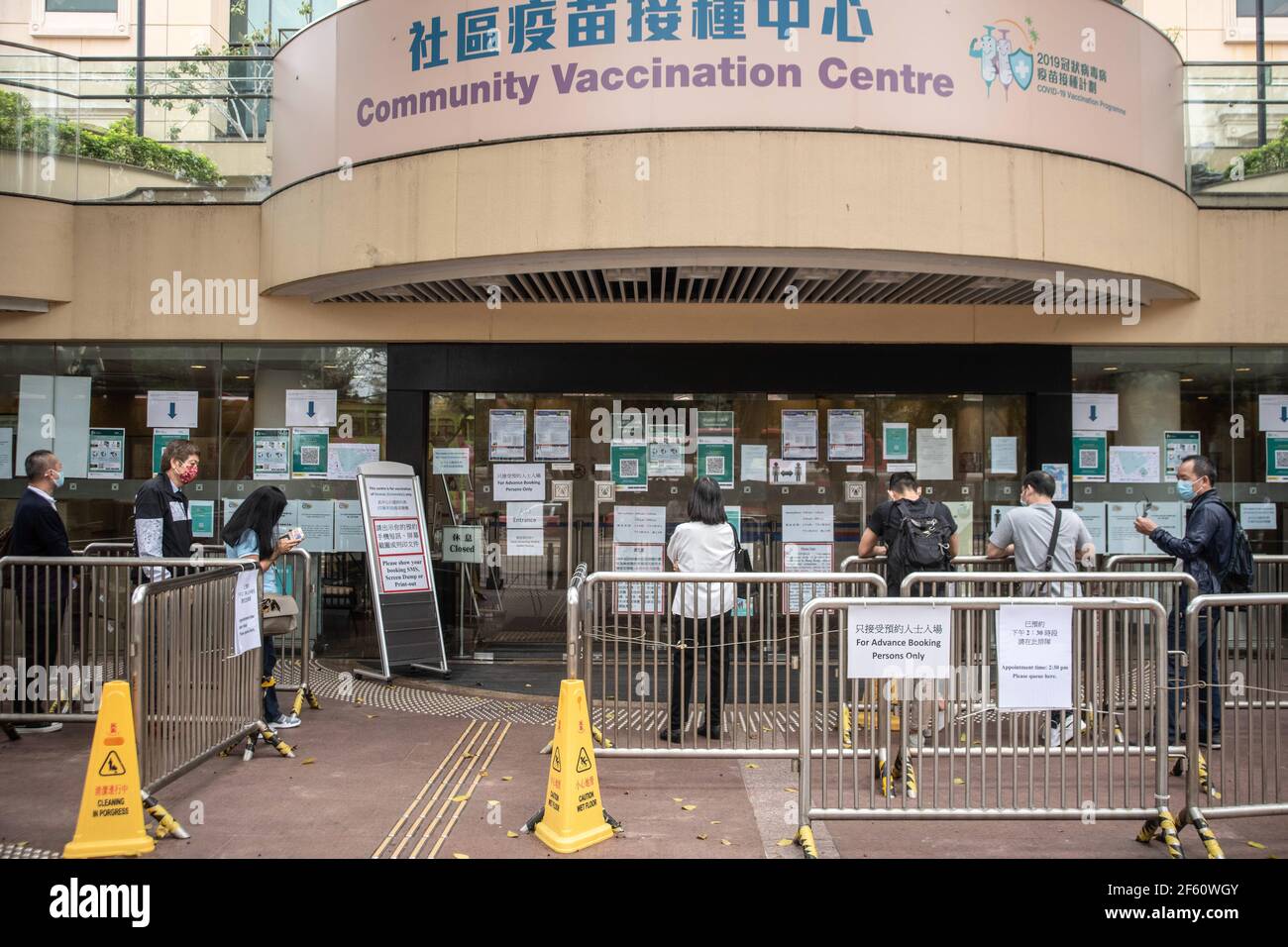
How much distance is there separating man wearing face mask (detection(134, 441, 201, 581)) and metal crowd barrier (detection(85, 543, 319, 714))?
208 mm

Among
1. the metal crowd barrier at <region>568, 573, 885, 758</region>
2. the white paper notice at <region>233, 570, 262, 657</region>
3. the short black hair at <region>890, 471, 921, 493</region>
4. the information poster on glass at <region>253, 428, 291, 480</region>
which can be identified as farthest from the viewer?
the information poster on glass at <region>253, 428, 291, 480</region>

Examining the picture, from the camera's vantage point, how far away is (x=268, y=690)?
697 centimetres

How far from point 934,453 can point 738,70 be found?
4.33 m

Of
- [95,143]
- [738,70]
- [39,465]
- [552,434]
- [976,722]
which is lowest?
[976,722]

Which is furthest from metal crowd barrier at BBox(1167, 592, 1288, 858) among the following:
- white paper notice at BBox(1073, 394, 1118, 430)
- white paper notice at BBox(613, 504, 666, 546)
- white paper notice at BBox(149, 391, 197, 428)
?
white paper notice at BBox(149, 391, 197, 428)

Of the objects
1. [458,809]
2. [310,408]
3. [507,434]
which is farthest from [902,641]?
[310,408]

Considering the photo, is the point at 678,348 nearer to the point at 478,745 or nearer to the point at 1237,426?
the point at 478,745

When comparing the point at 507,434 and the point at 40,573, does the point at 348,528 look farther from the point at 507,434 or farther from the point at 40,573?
the point at 40,573

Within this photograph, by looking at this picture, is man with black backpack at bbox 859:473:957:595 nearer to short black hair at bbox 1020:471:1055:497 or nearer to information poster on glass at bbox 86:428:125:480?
short black hair at bbox 1020:471:1055:497

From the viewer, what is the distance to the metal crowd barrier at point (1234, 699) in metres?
4.79

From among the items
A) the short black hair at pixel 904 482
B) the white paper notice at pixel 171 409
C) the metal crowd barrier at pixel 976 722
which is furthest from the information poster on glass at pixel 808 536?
the white paper notice at pixel 171 409

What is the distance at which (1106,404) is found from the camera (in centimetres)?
956

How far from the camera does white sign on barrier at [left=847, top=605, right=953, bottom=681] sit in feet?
15.8
